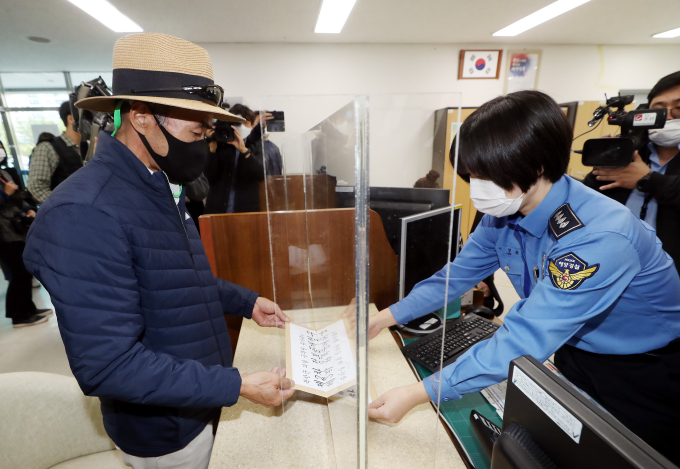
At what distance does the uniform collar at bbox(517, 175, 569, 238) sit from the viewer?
693 mm

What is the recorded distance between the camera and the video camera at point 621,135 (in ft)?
4.00

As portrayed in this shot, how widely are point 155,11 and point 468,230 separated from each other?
11.0 feet

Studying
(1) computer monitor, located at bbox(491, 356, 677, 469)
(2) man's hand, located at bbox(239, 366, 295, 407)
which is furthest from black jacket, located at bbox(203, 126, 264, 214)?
(1) computer monitor, located at bbox(491, 356, 677, 469)

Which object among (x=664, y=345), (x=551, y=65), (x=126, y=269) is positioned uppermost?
(x=551, y=65)

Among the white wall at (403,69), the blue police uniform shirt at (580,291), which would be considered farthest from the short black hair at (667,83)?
the white wall at (403,69)

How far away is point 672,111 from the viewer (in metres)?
1.34

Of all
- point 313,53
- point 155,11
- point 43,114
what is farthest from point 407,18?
point 43,114

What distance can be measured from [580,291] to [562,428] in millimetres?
A: 422

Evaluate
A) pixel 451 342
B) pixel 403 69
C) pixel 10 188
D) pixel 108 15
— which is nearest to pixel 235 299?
pixel 451 342

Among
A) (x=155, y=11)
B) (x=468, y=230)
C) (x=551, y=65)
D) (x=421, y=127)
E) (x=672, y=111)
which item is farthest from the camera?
(x=551, y=65)

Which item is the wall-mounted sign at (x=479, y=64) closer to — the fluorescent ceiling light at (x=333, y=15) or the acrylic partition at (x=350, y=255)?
the fluorescent ceiling light at (x=333, y=15)

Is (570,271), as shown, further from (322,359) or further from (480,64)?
(480,64)

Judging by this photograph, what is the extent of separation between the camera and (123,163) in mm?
640

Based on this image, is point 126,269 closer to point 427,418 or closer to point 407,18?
point 427,418
